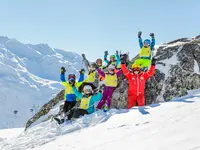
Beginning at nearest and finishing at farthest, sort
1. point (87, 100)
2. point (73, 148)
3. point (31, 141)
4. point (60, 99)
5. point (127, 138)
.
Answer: point (127, 138)
point (73, 148)
point (31, 141)
point (87, 100)
point (60, 99)

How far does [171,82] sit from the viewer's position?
14.6 meters

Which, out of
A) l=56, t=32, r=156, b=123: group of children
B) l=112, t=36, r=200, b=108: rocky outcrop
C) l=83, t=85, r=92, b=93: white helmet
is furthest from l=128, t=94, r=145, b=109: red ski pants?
l=112, t=36, r=200, b=108: rocky outcrop

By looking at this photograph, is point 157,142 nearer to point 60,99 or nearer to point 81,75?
point 81,75

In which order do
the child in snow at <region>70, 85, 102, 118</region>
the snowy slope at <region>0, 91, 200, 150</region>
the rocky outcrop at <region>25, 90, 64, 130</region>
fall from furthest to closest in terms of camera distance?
the rocky outcrop at <region>25, 90, 64, 130</region>, the child in snow at <region>70, 85, 102, 118</region>, the snowy slope at <region>0, 91, 200, 150</region>

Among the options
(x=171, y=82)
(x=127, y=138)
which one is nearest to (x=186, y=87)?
(x=171, y=82)

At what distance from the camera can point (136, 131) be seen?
274 inches

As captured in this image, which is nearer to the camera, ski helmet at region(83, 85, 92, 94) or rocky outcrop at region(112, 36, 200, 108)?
ski helmet at region(83, 85, 92, 94)

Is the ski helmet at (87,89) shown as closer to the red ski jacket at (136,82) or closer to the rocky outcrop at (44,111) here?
the red ski jacket at (136,82)

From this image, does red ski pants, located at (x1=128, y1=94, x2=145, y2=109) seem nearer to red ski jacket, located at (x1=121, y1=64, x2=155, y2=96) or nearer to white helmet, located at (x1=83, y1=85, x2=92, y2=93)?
red ski jacket, located at (x1=121, y1=64, x2=155, y2=96)

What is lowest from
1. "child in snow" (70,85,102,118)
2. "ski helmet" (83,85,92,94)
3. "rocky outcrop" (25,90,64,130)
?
"rocky outcrop" (25,90,64,130)

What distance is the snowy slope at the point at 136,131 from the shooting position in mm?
5410

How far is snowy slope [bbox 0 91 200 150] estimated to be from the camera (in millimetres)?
5410

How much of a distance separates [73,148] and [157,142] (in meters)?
2.26

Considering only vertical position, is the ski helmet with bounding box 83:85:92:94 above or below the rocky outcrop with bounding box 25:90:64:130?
above
